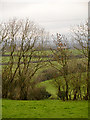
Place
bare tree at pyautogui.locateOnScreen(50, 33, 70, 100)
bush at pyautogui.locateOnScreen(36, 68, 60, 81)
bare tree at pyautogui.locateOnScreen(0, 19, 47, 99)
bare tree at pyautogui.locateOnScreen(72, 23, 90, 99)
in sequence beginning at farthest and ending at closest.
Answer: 1. bare tree at pyautogui.locateOnScreen(0, 19, 47, 99)
2. bush at pyautogui.locateOnScreen(36, 68, 60, 81)
3. bare tree at pyautogui.locateOnScreen(50, 33, 70, 100)
4. bare tree at pyautogui.locateOnScreen(72, 23, 90, 99)

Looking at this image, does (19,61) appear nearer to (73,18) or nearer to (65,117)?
(73,18)

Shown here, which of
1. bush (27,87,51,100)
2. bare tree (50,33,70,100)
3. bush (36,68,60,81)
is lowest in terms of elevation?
bush (27,87,51,100)

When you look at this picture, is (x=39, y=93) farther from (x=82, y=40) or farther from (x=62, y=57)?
(x=82, y=40)

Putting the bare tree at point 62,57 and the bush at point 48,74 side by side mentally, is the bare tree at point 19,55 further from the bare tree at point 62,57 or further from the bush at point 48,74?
the bare tree at point 62,57

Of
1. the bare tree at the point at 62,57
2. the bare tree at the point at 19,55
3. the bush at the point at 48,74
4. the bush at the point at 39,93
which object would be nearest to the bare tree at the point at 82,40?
the bare tree at the point at 62,57

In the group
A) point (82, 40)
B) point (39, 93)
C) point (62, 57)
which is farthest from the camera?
point (39, 93)

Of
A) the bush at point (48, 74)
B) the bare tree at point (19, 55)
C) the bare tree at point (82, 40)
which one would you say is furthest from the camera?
the bare tree at point (19, 55)

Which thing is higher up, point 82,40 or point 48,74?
point 82,40

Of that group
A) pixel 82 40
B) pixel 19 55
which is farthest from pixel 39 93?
pixel 82 40

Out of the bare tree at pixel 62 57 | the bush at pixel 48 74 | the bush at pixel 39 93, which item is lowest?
the bush at pixel 39 93

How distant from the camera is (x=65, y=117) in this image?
423cm

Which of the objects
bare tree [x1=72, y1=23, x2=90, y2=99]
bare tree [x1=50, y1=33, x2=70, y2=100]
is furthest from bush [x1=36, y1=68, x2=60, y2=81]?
bare tree [x1=72, y1=23, x2=90, y2=99]

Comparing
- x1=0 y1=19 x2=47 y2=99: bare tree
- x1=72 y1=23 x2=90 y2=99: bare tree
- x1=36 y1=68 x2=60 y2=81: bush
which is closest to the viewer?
x1=72 y1=23 x2=90 y2=99: bare tree

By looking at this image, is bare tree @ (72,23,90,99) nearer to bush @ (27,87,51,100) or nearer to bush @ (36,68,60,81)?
bush @ (36,68,60,81)
